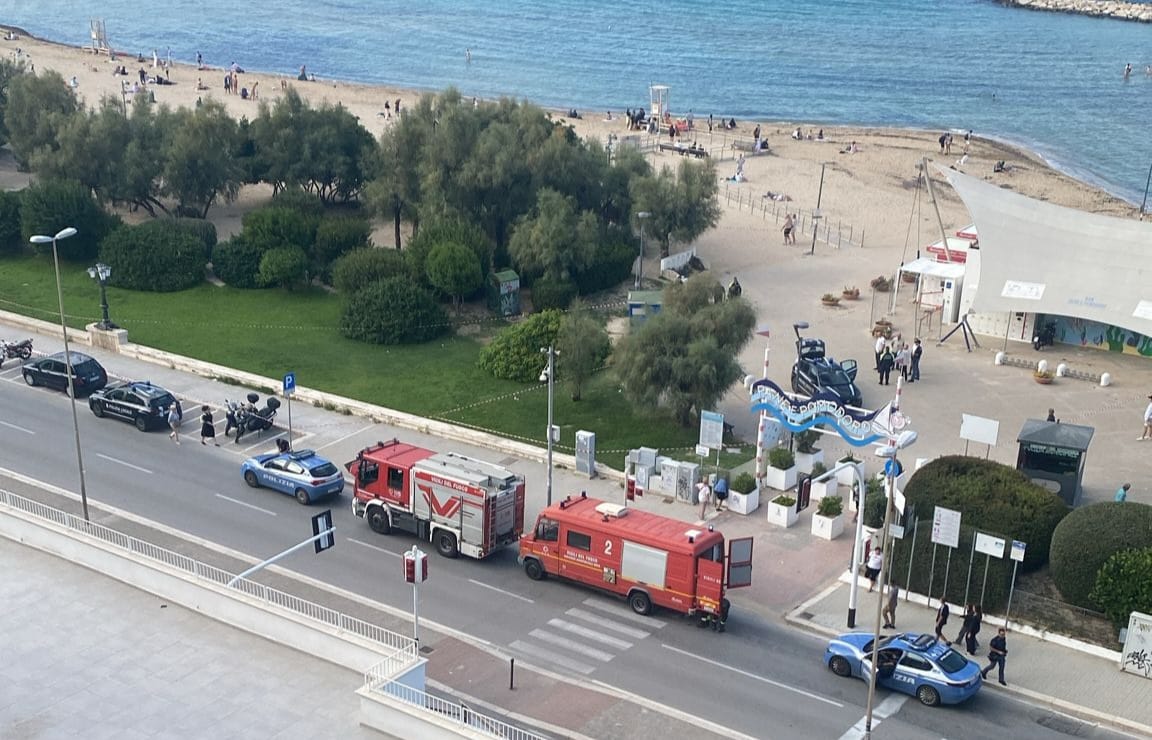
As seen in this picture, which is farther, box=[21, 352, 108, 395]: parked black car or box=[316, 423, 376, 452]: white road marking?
box=[21, 352, 108, 395]: parked black car

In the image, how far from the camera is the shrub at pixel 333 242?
55219mm

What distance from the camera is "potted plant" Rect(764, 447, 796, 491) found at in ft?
122

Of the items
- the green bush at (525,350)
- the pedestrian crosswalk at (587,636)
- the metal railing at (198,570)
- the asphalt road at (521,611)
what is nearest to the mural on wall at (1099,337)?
the green bush at (525,350)

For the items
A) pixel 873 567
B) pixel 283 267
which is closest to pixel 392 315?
pixel 283 267

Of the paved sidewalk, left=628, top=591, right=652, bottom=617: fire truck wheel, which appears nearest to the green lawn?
the paved sidewalk

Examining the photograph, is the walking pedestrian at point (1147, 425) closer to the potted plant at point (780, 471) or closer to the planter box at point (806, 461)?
the planter box at point (806, 461)

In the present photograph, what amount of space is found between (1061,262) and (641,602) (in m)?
26.0

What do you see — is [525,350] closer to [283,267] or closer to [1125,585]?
[283,267]

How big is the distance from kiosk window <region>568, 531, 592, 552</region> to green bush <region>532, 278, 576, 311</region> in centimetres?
2225

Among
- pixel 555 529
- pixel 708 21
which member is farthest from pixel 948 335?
pixel 708 21

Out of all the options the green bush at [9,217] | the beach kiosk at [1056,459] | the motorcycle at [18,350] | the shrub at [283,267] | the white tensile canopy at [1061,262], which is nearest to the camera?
the beach kiosk at [1056,459]

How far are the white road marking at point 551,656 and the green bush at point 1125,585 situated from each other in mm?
11610

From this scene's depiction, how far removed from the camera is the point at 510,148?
55.6 metres

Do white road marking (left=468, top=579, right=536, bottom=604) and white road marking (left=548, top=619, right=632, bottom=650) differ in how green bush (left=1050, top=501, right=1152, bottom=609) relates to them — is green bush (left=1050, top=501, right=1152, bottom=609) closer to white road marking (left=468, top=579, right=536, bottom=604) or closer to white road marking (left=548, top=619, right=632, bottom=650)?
white road marking (left=548, top=619, right=632, bottom=650)
